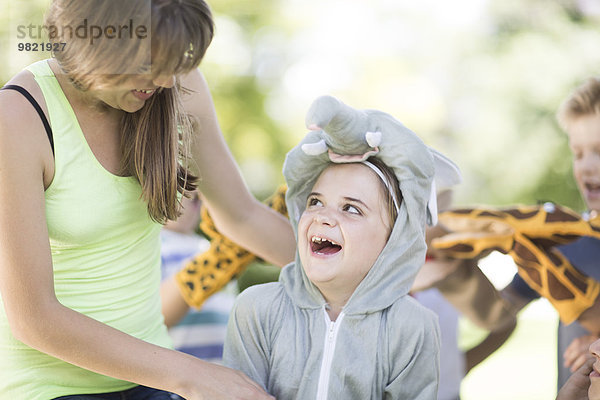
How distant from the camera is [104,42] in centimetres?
135

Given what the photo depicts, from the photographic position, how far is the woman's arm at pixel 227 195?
181cm

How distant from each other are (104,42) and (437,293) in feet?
5.88

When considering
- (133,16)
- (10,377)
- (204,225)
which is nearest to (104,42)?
(133,16)

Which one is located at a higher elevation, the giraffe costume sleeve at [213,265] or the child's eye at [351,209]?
the child's eye at [351,209]

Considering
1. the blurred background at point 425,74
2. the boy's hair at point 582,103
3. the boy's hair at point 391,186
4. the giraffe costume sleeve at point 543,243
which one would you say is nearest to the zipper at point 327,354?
the boy's hair at point 391,186

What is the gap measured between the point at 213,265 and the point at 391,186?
0.92 m

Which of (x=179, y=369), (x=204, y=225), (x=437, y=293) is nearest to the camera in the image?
(x=179, y=369)

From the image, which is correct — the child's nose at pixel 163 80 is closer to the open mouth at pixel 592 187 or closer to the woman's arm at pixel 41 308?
the woman's arm at pixel 41 308

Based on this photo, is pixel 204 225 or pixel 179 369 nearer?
pixel 179 369

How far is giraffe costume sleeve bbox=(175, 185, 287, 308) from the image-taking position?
2271 millimetres

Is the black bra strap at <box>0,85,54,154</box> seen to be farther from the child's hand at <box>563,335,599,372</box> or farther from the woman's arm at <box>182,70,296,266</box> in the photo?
the child's hand at <box>563,335,599,372</box>

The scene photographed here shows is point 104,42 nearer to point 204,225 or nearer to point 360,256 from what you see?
point 360,256

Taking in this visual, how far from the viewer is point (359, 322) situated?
1.62 m

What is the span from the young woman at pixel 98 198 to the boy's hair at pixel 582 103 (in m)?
1.42
